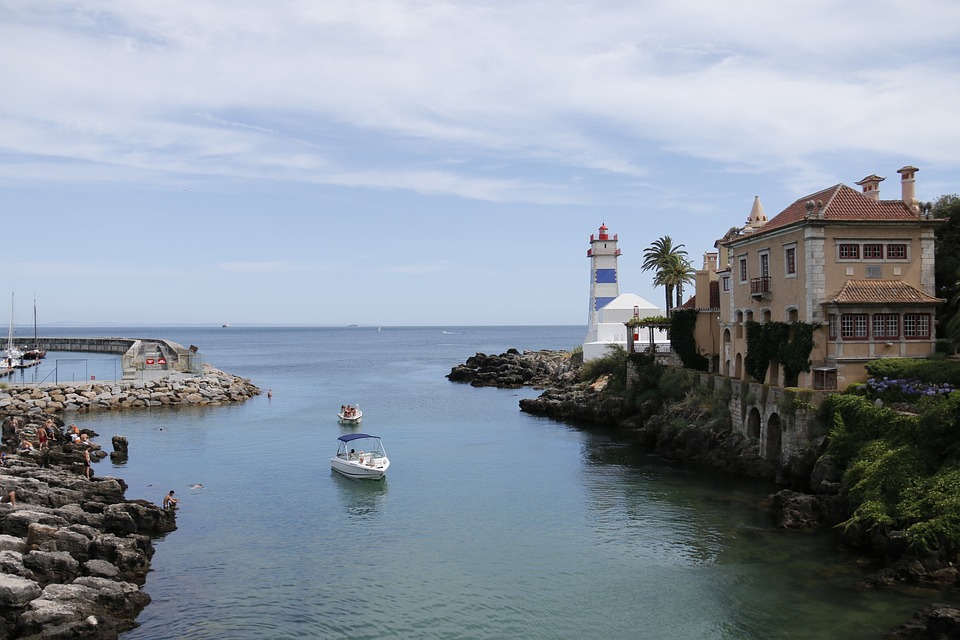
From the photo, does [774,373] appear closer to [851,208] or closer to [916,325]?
[916,325]

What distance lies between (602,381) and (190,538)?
146 feet

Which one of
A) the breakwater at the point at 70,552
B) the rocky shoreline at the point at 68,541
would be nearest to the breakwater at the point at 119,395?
the rocky shoreline at the point at 68,541

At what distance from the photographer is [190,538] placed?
3086 centimetres

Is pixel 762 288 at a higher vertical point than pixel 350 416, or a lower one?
higher

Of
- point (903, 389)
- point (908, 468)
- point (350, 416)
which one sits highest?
point (903, 389)

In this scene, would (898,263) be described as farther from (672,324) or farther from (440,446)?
(440,446)

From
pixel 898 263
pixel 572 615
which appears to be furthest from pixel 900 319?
pixel 572 615

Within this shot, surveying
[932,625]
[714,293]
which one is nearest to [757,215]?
[714,293]

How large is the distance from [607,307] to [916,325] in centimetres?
4664

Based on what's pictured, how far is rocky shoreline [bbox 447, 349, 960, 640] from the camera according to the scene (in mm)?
24172

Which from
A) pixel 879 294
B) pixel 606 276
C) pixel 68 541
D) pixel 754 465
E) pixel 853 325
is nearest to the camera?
pixel 68 541

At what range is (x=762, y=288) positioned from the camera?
43281 millimetres

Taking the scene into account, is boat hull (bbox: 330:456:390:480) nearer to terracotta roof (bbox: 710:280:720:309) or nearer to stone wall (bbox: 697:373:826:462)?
stone wall (bbox: 697:373:826:462)

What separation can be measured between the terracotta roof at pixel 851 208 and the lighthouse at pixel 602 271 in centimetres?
4810
